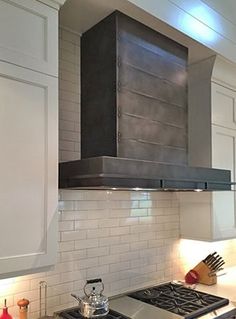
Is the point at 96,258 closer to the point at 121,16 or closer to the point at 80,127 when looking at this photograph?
the point at 80,127

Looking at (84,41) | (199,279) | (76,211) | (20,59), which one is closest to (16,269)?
(76,211)

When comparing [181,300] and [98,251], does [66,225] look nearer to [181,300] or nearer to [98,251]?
[98,251]

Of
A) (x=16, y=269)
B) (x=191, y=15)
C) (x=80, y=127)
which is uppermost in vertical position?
(x=191, y=15)

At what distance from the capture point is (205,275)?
8.82 feet

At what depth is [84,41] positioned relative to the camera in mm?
2170

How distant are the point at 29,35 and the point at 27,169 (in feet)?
2.03

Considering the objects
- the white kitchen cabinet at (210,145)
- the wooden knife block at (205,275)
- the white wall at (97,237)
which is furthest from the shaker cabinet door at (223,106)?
the wooden knife block at (205,275)

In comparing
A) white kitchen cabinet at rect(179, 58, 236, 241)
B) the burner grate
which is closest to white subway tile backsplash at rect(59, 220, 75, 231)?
the burner grate

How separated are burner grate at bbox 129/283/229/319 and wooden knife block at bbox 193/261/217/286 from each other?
255 mm

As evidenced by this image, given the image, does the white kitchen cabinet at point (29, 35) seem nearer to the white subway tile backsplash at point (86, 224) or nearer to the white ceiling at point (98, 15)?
the white ceiling at point (98, 15)

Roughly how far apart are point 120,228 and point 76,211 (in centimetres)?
40

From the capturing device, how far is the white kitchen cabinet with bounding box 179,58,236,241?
254 cm

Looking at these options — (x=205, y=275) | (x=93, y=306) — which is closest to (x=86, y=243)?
(x=93, y=306)

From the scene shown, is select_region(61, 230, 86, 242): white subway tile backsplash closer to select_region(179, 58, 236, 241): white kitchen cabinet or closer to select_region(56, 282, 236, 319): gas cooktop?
select_region(56, 282, 236, 319): gas cooktop
